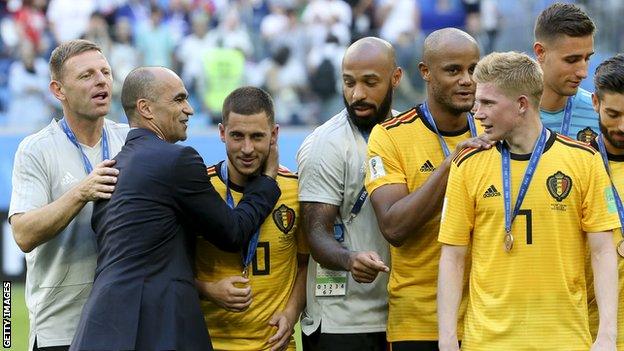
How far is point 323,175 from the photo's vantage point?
6066 millimetres

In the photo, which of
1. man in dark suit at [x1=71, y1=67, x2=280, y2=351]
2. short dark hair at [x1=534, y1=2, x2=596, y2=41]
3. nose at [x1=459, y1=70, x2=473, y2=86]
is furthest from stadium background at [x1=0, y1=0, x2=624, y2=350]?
man in dark suit at [x1=71, y1=67, x2=280, y2=351]

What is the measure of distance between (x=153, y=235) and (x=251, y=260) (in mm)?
779

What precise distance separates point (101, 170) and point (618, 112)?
251cm

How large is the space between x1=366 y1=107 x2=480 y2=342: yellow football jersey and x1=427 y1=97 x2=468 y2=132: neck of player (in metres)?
0.03

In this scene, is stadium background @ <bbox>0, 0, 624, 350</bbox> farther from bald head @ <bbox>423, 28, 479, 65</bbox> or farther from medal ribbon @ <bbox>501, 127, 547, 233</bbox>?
medal ribbon @ <bbox>501, 127, 547, 233</bbox>

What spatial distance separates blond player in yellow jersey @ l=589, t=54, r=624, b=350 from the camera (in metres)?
5.38

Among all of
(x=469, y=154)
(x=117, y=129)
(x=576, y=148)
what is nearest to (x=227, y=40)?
(x=117, y=129)

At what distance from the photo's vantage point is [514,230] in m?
4.99

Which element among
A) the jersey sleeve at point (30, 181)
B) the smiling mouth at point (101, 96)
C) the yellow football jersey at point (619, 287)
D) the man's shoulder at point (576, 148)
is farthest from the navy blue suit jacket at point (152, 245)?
the yellow football jersey at point (619, 287)

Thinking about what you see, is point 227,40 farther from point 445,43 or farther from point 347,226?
point 445,43

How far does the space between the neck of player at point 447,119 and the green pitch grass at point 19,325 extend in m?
4.64

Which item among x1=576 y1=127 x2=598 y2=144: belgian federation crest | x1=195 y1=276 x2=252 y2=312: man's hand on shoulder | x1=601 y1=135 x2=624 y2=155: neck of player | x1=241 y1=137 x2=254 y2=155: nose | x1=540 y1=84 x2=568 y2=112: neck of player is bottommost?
x1=195 y1=276 x2=252 y2=312: man's hand on shoulder

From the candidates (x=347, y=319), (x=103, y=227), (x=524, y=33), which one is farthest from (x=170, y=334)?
(x=524, y=33)

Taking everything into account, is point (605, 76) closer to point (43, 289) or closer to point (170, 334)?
point (170, 334)
